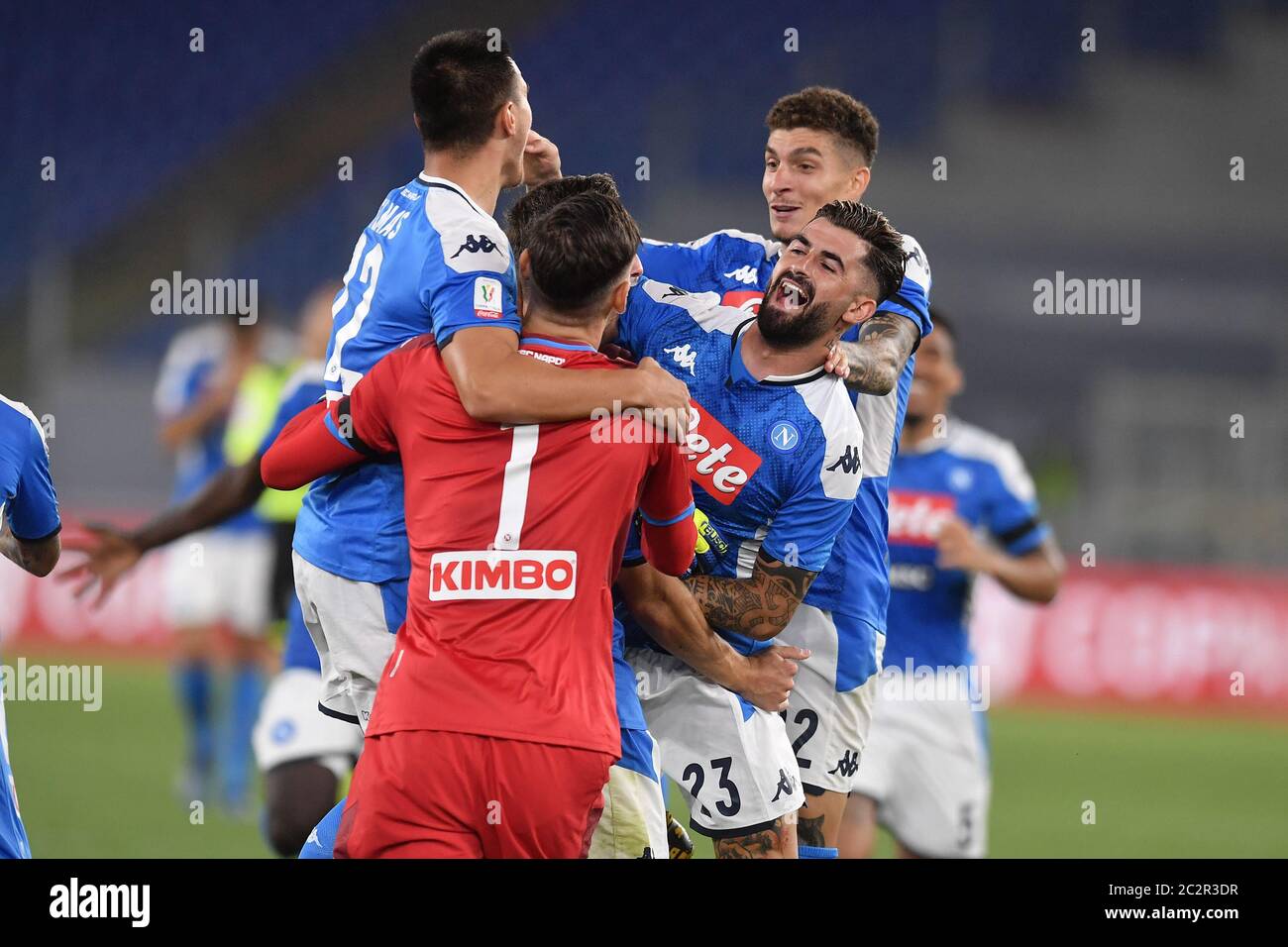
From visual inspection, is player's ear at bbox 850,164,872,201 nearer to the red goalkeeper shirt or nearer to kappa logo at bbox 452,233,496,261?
kappa logo at bbox 452,233,496,261

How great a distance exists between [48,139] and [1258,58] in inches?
596

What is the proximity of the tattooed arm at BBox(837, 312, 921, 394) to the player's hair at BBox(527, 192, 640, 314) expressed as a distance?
1.03 metres

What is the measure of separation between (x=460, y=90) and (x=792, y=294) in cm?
96

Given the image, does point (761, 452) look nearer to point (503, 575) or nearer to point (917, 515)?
point (503, 575)

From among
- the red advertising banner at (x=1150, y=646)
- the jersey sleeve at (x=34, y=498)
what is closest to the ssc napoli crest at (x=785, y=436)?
the jersey sleeve at (x=34, y=498)

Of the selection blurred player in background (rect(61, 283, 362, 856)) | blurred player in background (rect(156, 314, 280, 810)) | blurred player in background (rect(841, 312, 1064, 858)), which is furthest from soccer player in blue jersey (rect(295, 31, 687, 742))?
blurred player in background (rect(156, 314, 280, 810))

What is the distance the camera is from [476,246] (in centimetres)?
357

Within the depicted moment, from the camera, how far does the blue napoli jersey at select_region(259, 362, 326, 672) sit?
5.55 m

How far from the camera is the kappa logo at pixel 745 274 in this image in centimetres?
464

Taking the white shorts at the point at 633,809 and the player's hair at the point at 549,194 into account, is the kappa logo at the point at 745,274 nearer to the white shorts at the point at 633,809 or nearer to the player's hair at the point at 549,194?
the player's hair at the point at 549,194

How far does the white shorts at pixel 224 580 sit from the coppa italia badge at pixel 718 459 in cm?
618

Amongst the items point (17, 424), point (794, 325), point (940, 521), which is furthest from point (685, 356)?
point (940, 521)
